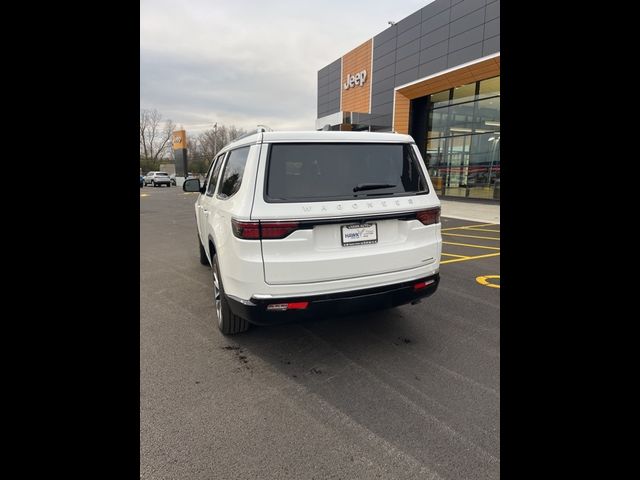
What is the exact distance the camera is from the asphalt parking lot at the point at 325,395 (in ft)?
6.56

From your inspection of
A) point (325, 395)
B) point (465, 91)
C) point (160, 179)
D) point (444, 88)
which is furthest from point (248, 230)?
point (160, 179)

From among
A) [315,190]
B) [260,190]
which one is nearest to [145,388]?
[260,190]

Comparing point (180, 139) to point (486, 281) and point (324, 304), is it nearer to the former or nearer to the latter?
point (486, 281)

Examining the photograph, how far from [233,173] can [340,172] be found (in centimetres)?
115

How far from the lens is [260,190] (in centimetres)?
267

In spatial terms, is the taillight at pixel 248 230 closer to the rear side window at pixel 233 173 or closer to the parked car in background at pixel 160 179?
the rear side window at pixel 233 173

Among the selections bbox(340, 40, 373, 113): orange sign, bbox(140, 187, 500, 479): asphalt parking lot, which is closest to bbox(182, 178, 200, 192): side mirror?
bbox(140, 187, 500, 479): asphalt parking lot

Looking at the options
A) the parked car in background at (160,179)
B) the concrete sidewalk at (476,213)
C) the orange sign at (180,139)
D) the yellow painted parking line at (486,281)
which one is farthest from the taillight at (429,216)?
the orange sign at (180,139)

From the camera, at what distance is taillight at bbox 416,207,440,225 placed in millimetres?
3064

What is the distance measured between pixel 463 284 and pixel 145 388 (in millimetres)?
4208

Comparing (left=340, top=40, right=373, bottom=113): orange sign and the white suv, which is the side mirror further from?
(left=340, top=40, right=373, bottom=113): orange sign

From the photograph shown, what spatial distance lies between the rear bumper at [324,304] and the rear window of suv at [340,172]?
75 cm
